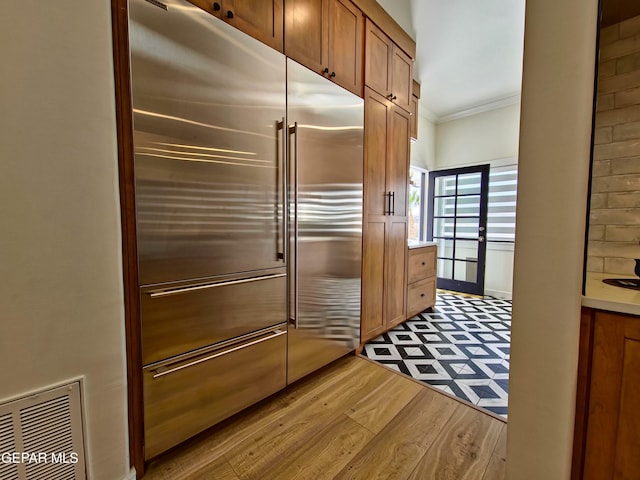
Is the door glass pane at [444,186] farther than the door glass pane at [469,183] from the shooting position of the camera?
Yes

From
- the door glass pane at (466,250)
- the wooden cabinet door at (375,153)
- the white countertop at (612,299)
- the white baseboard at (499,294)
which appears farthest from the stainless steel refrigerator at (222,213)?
the white baseboard at (499,294)

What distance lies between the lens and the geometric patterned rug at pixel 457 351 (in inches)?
70.8

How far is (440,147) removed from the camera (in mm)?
4535

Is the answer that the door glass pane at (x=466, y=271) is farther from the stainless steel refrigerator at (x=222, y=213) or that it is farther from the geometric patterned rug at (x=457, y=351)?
the stainless steel refrigerator at (x=222, y=213)

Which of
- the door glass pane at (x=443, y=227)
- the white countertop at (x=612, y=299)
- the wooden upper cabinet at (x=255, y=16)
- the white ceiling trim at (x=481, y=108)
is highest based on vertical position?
the white ceiling trim at (x=481, y=108)


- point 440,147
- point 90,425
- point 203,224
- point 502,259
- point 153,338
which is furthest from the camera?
point 440,147

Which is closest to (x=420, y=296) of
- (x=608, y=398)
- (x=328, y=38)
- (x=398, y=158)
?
(x=398, y=158)

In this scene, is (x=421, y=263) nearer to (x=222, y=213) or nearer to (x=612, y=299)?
(x=612, y=299)

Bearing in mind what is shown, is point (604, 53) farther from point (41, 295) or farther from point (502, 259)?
point (502, 259)

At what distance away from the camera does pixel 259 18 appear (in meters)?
1.40

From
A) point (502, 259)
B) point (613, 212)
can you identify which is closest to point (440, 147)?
point (502, 259)

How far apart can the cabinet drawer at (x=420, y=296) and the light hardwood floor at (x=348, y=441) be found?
3.80 ft

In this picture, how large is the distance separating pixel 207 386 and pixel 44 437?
0.55m

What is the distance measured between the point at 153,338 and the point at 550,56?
1.71 metres
